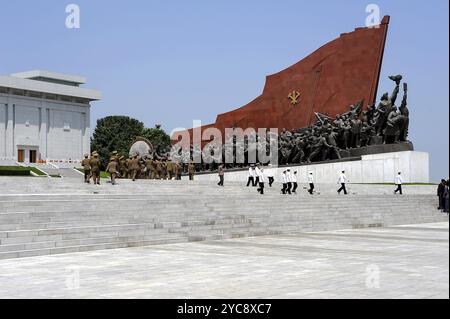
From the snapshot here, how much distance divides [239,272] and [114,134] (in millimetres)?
47517

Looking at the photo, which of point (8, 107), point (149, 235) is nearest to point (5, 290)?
point (149, 235)

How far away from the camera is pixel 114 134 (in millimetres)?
53156

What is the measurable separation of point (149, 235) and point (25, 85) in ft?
115

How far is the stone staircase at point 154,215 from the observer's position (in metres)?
9.44

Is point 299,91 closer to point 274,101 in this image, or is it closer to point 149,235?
point 274,101

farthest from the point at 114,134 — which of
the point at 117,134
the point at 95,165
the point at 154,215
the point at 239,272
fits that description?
the point at 239,272

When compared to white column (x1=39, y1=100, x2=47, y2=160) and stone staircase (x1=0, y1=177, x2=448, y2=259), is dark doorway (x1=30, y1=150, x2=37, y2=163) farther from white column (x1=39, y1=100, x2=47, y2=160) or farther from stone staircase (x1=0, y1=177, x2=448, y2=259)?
stone staircase (x1=0, y1=177, x2=448, y2=259)

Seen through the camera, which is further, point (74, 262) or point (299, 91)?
point (299, 91)

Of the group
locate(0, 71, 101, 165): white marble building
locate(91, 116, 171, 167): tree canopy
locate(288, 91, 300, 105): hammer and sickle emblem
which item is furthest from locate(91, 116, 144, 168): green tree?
locate(288, 91, 300, 105): hammer and sickle emblem

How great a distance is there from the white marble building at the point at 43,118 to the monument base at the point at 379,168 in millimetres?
23300

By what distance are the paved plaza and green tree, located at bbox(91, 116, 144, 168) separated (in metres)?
43.1

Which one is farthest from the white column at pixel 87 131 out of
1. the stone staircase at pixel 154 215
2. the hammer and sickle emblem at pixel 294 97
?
the stone staircase at pixel 154 215

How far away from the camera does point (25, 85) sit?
1677 inches

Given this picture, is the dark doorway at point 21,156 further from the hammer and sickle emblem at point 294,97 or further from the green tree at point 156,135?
the hammer and sickle emblem at point 294,97
